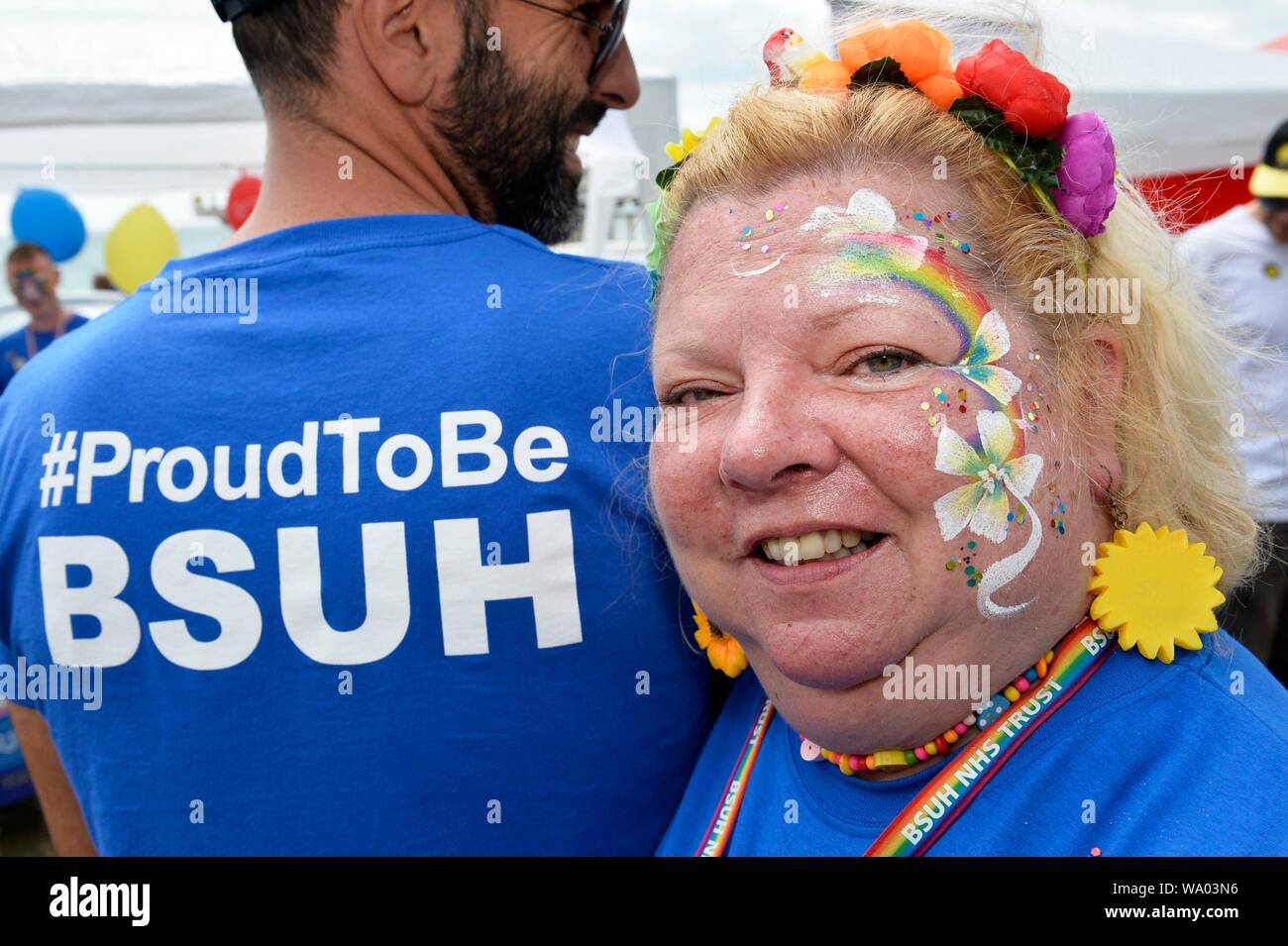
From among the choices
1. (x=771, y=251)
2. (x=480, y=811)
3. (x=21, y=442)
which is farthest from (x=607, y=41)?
(x=480, y=811)

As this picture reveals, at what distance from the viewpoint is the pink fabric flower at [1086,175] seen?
4.49 feet

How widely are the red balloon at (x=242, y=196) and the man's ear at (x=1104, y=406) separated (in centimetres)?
649

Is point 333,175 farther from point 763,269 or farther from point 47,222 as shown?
point 47,222

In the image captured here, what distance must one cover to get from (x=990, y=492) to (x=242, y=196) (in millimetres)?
6826

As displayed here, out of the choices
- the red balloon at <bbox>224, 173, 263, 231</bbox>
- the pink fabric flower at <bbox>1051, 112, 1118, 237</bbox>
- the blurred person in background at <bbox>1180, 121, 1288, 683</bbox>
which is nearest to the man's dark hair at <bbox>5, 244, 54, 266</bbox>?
the red balloon at <bbox>224, 173, 263, 231</bbox>

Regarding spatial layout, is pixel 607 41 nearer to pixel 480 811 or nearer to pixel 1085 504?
pixel 1085 504

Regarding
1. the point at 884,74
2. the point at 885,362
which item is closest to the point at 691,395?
the point at 885,362

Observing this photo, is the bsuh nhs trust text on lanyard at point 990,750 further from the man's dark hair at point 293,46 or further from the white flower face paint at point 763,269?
the man's dark hair at point 293,46

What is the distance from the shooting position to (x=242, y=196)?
7.12 meters

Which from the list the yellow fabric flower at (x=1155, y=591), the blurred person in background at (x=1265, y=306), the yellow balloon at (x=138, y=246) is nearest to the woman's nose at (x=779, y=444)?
the yellow fabric flower at (x=1155, y=591)

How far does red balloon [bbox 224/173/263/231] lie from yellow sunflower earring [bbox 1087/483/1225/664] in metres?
6.58

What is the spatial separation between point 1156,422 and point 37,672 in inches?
65.5

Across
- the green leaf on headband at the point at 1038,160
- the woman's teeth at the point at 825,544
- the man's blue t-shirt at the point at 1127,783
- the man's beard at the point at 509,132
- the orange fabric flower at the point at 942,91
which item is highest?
the man's beard at the point at 509,132

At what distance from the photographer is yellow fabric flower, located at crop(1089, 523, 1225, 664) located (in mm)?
1315
